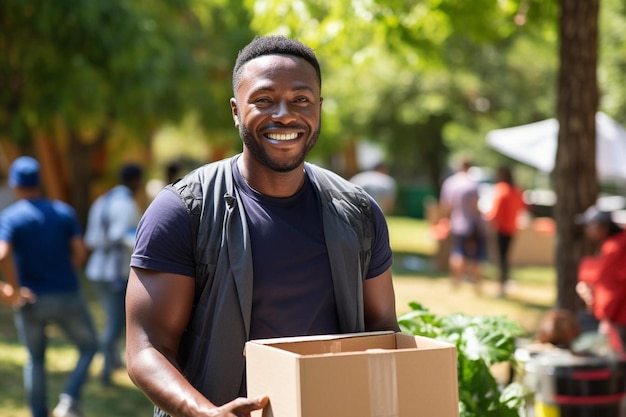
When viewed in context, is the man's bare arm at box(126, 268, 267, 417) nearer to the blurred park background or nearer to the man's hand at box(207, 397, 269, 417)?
the man's hand at box(207, 397, 269, 417)

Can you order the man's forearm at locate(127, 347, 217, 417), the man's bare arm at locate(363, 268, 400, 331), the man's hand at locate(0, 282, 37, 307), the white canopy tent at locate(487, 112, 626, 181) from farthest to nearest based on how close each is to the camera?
A: the white canopy tent at locate(487, 112, 626, 181) → the man's hand at locate(0, 282, 37, 307) → the man's bare arm at locate(363, 268, 400, 331) → the man's forearm at locate(127, 347, 217, 417)

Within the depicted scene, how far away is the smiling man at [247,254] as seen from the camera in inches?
117

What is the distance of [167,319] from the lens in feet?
9.80

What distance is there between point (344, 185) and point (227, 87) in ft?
61.6

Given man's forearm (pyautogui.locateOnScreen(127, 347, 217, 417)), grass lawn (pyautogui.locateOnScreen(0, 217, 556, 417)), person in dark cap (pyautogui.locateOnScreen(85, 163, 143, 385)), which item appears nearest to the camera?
man's forearm (pyautogui.locateOnScreen(127, 347, 217, 417))

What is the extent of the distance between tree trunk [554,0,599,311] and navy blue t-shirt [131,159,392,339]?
6.86 meters

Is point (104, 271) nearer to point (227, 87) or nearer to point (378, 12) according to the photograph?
point (378, 12)

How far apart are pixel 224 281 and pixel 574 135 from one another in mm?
7191

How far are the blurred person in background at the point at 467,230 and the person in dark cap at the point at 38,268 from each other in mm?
9350

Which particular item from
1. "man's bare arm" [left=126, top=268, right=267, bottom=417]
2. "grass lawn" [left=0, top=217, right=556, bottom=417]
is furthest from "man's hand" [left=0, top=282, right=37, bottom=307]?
"man's bare arm" [left=126, top=268, right=267, bottom=417]

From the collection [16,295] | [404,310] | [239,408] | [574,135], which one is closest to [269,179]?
[239,408]

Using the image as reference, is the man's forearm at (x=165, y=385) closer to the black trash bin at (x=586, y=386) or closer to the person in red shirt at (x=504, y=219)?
the black trash bin at (x=586, y=386)

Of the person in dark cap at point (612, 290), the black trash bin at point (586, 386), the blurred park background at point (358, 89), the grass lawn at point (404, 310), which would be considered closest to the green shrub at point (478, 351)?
the grass lawn at point (404, 310)

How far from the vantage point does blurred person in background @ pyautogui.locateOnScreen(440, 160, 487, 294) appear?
16703 millimetres
